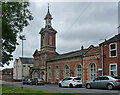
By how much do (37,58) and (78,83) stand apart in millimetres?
30265

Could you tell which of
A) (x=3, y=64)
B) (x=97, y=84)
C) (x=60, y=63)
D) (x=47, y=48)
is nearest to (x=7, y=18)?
(x=3, y=64)

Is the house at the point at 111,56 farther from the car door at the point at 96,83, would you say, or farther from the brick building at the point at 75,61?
the car door at the point at 96,83

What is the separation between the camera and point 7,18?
19594mm

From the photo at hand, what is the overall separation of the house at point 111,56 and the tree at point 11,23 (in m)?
12.7

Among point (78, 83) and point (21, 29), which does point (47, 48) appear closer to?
point (78, 83)

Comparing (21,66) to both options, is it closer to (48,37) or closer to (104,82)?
(48,37)

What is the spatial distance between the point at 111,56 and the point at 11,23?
49.5ft

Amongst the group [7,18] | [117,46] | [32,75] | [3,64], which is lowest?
[32,75]

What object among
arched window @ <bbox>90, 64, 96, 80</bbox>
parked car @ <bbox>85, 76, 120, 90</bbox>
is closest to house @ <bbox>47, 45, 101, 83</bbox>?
arched window @ <bbox>90, 64, 96, 80</bbox>

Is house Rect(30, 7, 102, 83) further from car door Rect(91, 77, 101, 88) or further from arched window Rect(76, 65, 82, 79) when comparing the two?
car door Rect(91, 77, 101, 88)

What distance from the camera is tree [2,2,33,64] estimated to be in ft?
62.3

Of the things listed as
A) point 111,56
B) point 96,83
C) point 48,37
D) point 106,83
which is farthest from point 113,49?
point 48,37

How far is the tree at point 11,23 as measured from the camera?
747 inches

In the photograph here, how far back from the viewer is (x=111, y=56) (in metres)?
27.2
